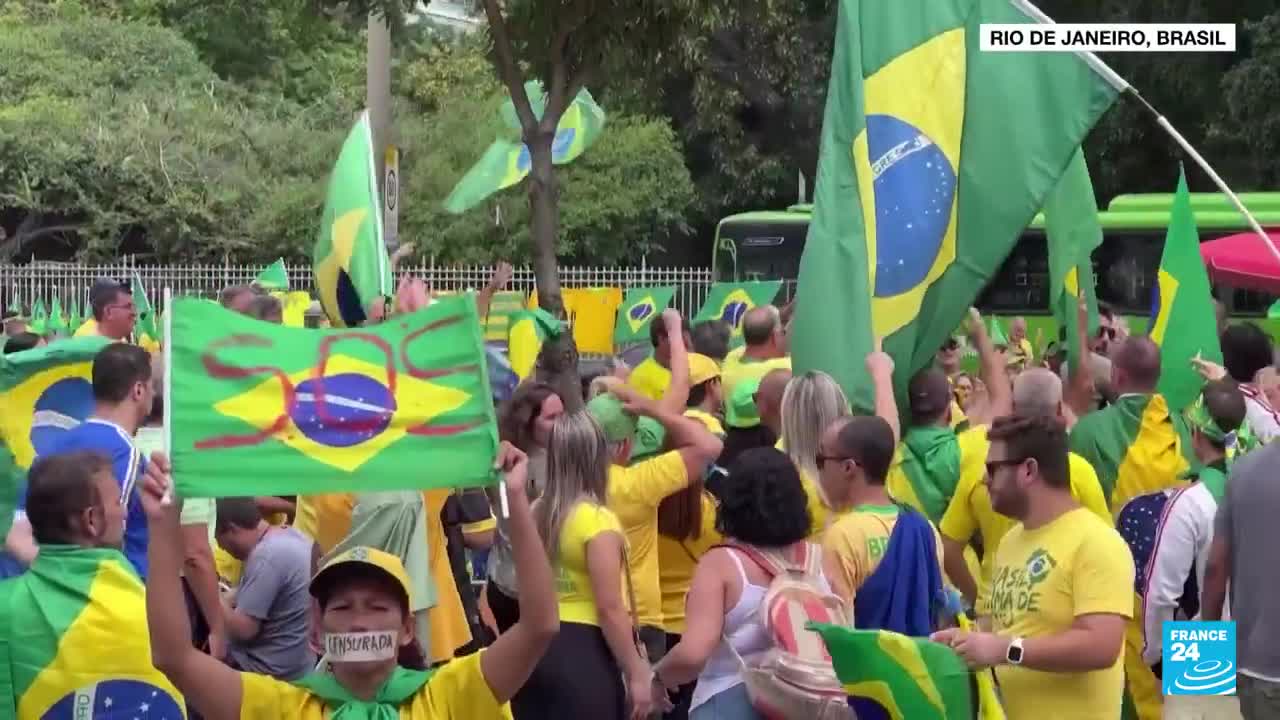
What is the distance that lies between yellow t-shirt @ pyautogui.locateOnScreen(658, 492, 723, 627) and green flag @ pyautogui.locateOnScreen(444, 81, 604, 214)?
9.81 metres

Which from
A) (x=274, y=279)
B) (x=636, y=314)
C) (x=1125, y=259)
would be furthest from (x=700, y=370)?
(x=1125, y=259)

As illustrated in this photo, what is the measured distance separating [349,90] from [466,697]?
117ft

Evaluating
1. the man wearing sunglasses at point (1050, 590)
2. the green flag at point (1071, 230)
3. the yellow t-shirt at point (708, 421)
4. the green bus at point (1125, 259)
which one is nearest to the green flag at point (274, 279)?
the green flag at point (1071, 230)

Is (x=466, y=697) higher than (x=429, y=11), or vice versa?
(x=429, y=11)

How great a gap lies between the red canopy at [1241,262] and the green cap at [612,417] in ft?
45.8

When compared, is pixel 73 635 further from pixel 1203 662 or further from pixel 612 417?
pixel 1203 662

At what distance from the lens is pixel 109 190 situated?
3250cm

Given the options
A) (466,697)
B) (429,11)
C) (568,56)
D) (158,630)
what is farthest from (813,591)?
(429,11)

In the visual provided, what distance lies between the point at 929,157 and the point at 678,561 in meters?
1.78

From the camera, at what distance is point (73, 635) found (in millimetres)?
4707

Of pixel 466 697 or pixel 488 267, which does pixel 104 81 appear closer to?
pixel 488 267

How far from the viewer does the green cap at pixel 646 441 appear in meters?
7.21

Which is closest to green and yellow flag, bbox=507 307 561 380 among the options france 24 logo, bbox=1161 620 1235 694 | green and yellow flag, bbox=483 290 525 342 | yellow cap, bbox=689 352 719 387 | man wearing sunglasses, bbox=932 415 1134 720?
green and yellow flag, bbox=483 290 525 342

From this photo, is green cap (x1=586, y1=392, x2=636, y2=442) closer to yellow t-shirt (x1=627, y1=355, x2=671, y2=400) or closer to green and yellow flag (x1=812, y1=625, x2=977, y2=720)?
yellow t-shirt (x1=627, y1=355, x2=671, y2=400)
